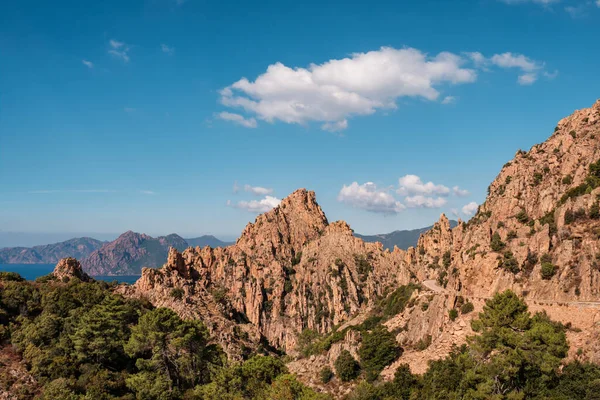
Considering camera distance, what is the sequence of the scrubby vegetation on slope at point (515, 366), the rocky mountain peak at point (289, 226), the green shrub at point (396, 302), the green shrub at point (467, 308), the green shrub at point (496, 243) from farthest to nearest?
the rocky mountain peak at point (289, 226) → the green shrub at point (396, 302) → the green shrub at point (496, 243) → the green shrub at point (467, 308) → the scrubby vegetation on slope at point (515, 366)

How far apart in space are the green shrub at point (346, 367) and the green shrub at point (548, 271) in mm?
31130

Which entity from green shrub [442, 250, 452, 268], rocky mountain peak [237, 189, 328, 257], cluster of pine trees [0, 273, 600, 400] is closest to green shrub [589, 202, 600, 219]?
cluster of pine trees [0, 273, 600, 400]

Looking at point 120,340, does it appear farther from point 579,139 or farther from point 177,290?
point 579,139

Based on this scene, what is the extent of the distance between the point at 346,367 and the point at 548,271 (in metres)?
32.9

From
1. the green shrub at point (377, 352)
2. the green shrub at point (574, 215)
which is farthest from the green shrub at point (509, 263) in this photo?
the green shrub at point (377, 352)

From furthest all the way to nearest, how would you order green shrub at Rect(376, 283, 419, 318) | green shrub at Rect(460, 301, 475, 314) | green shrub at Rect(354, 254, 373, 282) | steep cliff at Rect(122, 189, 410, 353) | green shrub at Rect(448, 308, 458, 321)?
1. green shrub at Rect(354, 254, 373, 282)
2. steep cliff at Rect(122, 189, 410, 353)
3. green shrub at Rect(376, 283, 419, 318)
4. green shrub at Rect(448, 308, 458, 321)
5. green shrub at Rect(460, 301, 475, 314)

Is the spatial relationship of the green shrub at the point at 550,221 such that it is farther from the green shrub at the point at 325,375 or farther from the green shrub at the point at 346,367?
the green shrub at the point at 325,375

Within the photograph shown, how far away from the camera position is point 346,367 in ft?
225

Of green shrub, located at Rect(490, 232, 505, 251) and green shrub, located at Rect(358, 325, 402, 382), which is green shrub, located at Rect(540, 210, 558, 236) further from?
green shrub, located at Rect(358, 325, 402, 382)

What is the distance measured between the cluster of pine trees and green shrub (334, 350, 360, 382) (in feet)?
1.79

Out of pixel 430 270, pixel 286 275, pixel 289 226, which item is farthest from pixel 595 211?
pixel 289 226

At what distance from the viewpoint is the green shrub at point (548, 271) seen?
57688 millimetres

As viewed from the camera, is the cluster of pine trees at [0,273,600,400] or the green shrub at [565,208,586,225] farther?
the green shrub at [565,208,586,225]

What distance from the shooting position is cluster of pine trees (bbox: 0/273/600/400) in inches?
1638
